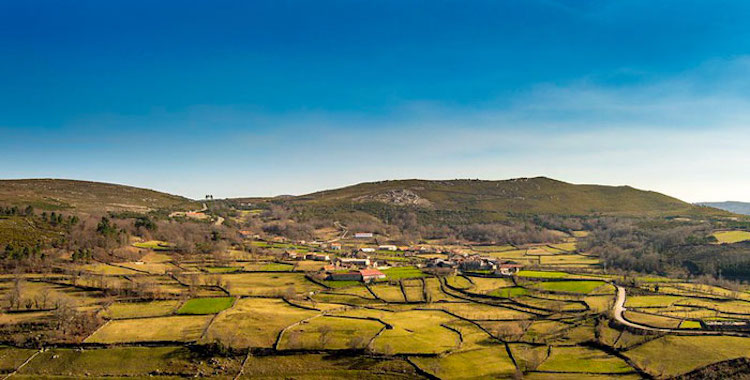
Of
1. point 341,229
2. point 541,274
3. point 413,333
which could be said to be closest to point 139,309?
point 413,333

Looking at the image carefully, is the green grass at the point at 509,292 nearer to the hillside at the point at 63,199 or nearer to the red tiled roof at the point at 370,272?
the red tiled roof at the point at 370,272

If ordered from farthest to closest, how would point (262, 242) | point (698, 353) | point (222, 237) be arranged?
point (262, 242) → point (222, 237) → point (698, 353)

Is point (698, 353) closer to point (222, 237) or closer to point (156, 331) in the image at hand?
point (156, 331)

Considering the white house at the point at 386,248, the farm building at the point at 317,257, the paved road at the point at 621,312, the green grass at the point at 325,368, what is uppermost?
the white house at the point at 386,248

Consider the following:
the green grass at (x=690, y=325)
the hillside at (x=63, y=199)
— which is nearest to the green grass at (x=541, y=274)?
the green grass at (x=690, y=325)

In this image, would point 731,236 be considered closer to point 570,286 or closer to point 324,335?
point 570,286

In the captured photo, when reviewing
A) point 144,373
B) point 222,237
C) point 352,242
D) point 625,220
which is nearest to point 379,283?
point 144,373
